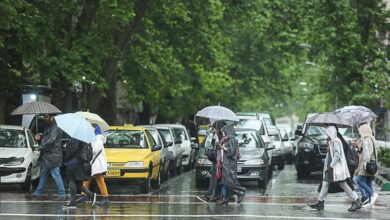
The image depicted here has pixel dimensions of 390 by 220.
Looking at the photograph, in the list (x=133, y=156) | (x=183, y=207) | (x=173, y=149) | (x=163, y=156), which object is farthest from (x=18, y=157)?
(x=173, y=149)

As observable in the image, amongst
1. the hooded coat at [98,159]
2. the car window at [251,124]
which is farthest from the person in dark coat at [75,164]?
the car window at [251,124]

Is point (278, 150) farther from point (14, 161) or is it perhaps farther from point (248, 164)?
point (14, 161)

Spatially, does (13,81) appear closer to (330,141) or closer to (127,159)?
(127,159)

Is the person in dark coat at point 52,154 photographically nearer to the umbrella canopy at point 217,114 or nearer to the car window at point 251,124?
the umbrella canopy at point 217,114

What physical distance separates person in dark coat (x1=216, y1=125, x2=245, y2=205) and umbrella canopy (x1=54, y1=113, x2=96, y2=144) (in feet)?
9.22

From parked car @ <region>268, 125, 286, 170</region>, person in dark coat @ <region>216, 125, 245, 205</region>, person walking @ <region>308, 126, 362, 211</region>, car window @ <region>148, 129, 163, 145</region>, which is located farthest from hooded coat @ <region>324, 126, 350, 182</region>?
parked car @ <region>268, 125, 286, 170</region>

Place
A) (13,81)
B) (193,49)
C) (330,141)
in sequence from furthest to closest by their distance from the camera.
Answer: (193,49), (13,81), (330,141)

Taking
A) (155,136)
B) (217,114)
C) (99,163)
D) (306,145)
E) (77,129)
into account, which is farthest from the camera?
(306,145)

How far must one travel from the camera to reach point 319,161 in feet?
80.6

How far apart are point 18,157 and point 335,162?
8.25 metres

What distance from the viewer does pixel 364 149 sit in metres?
16.1

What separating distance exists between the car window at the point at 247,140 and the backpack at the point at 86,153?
21.6 ft

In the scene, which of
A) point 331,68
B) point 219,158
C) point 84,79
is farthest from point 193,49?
point 219,158

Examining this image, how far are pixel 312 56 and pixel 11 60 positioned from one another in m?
17.7
